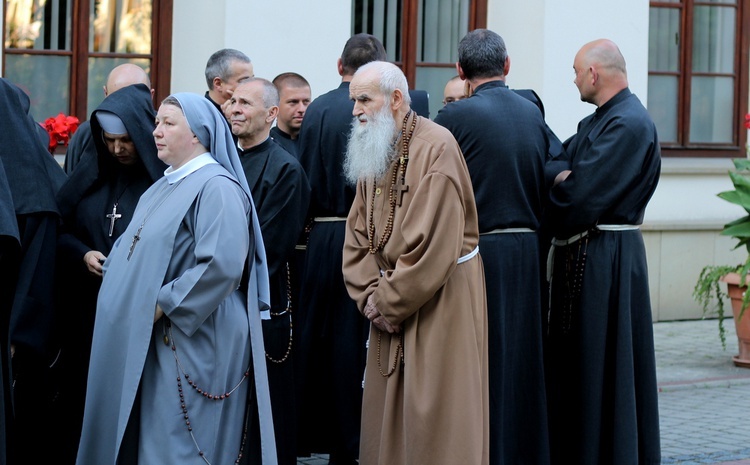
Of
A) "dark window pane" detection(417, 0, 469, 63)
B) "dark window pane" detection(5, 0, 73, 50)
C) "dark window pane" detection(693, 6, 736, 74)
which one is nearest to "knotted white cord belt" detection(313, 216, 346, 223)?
"dark window pane" detection(5, 0, 73, 50)

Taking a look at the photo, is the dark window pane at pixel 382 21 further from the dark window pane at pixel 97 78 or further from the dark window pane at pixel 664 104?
the dark window pane at pixel 664 104

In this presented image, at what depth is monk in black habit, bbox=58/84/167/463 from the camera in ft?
19.5

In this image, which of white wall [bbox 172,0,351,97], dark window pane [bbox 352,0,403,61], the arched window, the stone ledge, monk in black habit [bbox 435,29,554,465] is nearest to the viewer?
monk in black habit [bbox 435,29,554,465]

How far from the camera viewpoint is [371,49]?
7.35 meters

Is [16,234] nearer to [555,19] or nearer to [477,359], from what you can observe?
[477,359]

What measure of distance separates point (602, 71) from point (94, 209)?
2.75 meters

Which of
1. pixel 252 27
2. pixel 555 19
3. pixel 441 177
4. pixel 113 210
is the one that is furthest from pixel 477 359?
pixel 555 19

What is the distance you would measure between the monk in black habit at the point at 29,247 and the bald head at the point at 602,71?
112 inches

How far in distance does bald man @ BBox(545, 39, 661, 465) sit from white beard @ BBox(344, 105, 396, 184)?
4.27 feet

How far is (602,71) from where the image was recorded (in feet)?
22.6

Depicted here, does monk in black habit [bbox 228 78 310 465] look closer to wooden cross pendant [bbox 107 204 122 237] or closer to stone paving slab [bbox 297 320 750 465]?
wooden cross pendant [bbox 107 204 122 237]

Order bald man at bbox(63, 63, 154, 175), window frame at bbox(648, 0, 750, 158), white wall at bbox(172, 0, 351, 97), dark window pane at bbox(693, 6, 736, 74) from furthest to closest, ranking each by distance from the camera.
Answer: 1. dark window pane at bbox(693, 6, 736, 74)
2. window frame at bbox(648, 0, 750, 158)
3. white wall at bbox(172, 0, 351, 97)
4. bald man at bbox(63, 63, 154, 175)

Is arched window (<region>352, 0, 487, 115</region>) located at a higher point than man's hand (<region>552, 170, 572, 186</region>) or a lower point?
higher

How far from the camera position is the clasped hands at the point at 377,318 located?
576 cm
